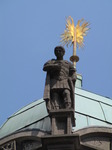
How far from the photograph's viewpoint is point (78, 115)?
26141 millimetres

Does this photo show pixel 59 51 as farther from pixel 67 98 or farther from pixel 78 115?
pixel 78 115

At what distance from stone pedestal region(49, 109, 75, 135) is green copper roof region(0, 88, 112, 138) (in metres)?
1.81

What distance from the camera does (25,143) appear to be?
24469 mm

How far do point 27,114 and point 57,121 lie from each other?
4.88 m

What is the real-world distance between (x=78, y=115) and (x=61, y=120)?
3.28 m

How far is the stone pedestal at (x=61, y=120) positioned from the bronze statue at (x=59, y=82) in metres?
0.55

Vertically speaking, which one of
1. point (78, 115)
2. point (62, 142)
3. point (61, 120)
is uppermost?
point (78, 115)


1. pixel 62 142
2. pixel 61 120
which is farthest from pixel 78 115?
pixel 62 142

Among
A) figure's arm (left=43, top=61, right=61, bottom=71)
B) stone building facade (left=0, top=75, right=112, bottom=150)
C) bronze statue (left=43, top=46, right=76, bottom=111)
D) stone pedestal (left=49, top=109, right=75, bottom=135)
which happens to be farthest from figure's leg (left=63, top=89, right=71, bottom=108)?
stone building facade (left=0, top=75, right=112, bottom=150)

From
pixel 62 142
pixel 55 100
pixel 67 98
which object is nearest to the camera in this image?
pixel 62 142

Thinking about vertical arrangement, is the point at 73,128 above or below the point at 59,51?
below

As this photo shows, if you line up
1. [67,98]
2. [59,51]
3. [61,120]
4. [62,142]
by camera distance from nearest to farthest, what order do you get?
1. [62,142]
2. [61,120]
3. [67,98]
4. [59,51]

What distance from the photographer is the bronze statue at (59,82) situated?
23.5 m

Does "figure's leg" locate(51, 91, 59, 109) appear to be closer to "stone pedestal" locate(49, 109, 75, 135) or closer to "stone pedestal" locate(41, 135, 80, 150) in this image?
"stone pedestal" locate(49, 109, 75, 135)
